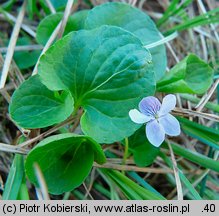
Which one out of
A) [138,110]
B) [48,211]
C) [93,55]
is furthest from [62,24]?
[48,211]

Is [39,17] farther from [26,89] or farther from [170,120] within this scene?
[170,120]

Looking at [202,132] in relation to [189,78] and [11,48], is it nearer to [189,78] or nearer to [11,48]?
[189,78]

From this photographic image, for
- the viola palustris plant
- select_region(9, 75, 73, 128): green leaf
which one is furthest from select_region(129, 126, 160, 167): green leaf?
select_region(9, 75, 73, 128): green leaf

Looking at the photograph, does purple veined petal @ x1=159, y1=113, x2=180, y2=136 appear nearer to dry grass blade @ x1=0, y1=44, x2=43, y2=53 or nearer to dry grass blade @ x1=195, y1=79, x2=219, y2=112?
dry grass blade @ x1=195, y1=79, x2=219, y2=112

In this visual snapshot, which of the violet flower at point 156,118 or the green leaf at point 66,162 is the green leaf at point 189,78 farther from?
the green leaf at point 66,162

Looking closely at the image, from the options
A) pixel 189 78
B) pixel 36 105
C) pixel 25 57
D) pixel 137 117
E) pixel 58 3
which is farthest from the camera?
pixel 58 3

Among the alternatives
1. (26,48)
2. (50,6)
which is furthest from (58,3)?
(26,48)
